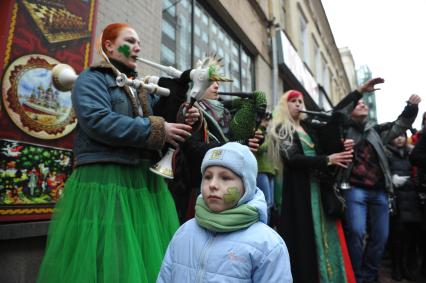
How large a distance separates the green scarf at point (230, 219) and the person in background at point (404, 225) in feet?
10.9

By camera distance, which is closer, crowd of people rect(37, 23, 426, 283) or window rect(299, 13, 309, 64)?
crowd of people rect(37, 23, 426, 283)

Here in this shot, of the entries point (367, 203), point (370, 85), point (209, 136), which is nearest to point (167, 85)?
point (209, 136)

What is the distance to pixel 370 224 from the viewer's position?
329 cm

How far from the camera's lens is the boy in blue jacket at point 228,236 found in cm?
124

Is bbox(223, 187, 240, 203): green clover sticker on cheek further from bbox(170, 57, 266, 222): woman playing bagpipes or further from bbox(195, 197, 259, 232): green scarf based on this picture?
bbox(170, 57, 266, 222): woman playing bagpipes

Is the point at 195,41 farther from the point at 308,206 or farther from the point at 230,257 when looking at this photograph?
the point at 230,257

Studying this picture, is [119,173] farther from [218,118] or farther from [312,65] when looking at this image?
[312,65]

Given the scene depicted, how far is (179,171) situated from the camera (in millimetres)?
1994

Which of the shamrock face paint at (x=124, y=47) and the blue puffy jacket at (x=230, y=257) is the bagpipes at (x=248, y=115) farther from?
the blue puffy jacket at (x=230, y=257)

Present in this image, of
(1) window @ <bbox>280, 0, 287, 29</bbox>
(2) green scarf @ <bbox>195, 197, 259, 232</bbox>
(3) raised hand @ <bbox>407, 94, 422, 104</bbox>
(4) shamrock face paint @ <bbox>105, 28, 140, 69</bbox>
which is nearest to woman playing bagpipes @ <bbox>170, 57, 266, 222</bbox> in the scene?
(4) shamrock face paint @ <bbox>105, 28, 140, 69</bbox>

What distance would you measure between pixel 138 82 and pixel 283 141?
1.57 metres

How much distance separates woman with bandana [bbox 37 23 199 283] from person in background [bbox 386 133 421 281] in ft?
11.0

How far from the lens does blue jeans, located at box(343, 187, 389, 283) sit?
3.09 meters

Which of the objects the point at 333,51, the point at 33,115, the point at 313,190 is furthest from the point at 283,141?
the point at 333,51
